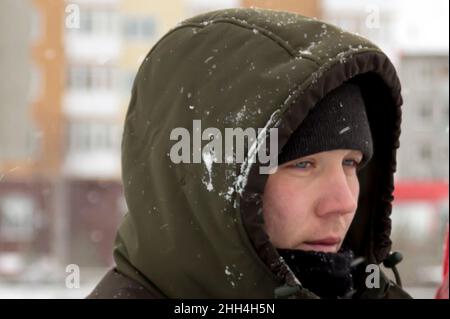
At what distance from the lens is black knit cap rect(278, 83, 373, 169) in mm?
1451

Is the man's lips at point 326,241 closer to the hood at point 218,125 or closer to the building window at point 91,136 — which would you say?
the hood at point 218,125

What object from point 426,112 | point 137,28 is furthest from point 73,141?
point 426,112

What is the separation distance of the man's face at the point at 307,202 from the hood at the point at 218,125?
9cm

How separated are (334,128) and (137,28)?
9.42 m

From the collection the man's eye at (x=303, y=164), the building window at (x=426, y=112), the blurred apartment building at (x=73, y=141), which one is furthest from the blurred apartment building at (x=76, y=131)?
the man's eye at (x=303, y=164)

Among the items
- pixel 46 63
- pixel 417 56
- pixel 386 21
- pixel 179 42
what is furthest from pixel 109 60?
pixel 179 42

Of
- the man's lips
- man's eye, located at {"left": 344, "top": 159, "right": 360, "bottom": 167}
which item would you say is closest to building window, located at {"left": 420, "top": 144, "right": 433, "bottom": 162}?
man's eye, located at {"left": 344, "top": 159, "right": 360, "bottom": 167}

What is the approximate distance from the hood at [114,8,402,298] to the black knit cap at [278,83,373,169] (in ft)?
0.24

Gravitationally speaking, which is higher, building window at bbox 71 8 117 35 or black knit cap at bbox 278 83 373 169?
building window at bbox 71 8 117 35

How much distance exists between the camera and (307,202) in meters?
1.45

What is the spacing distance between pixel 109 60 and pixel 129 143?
1090cm

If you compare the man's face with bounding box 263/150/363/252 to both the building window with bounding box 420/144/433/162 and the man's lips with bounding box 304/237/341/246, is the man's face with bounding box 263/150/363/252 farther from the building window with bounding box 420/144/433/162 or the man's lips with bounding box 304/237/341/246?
the building window with bounding box 420/144/433/162

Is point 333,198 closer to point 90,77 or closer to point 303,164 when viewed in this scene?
point 303,164

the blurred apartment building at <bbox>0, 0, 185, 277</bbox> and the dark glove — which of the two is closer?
the dark glove
